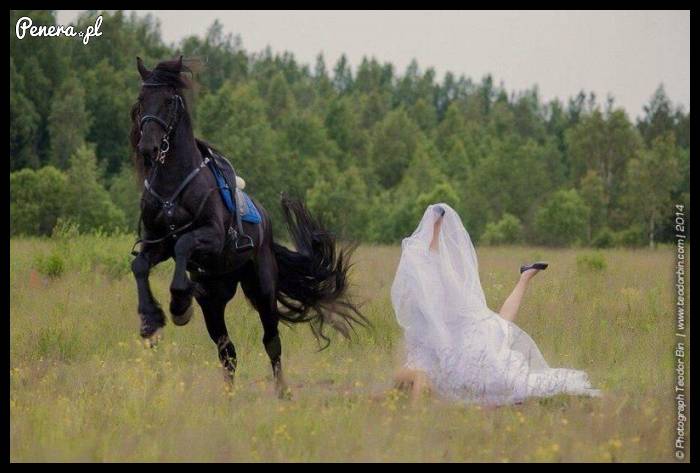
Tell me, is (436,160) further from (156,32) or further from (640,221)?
(156,32)

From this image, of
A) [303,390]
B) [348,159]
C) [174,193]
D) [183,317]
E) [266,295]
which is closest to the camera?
[183,317]

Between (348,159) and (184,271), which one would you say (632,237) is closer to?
(348,159)

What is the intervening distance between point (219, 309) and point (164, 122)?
7.10 feet

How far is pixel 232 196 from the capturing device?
9.40 m

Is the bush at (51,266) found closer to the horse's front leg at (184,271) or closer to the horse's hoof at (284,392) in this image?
the horse's hoof at (284,392)

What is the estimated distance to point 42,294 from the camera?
1427cm

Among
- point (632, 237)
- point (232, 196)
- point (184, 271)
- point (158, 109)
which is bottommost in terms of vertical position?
point (632, 237)

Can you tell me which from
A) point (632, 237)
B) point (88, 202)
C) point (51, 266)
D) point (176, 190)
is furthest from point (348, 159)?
point (176, 190)

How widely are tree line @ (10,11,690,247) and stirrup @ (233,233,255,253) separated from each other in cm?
2829

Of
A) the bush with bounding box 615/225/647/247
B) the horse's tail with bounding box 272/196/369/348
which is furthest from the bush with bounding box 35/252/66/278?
the bush with bounding box 615/225/647/247

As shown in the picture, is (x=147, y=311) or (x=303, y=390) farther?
(x=303, y=390)

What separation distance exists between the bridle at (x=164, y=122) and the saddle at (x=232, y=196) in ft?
2.17

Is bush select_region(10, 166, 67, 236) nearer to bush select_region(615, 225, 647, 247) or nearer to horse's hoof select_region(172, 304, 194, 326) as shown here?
bush select_region(615, 225, 647, 247)
